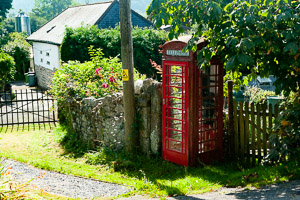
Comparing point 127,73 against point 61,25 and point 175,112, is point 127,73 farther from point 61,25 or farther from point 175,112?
point 61,25

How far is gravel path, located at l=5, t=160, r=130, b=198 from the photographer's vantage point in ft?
23.6

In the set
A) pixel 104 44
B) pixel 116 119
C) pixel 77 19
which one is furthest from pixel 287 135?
pixel 77 19

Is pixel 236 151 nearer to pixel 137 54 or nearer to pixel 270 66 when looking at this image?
pixel 270 66

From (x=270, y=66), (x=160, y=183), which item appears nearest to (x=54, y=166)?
(x=160, y=183)

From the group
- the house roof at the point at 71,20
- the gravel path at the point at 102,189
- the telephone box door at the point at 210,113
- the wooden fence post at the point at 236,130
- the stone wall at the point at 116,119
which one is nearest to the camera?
the gravel path at the point at 102,189

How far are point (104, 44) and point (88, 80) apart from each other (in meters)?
9.13

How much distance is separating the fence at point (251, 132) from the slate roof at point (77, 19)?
1541cm

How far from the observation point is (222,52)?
7.46 m

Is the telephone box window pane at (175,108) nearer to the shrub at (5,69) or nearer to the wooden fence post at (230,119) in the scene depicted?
the wooden fence post at (230,119)

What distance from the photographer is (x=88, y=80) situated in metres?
11.9

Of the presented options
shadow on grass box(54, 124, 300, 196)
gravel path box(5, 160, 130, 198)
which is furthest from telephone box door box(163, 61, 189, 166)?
gravel path box(5, 160, 130, 198)

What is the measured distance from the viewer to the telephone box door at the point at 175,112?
321 inches

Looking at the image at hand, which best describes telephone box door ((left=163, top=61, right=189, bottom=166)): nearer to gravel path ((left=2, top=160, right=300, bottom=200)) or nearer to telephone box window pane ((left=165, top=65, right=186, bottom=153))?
telephone box window pane ((left=165, top=65, right=186, bottom=153))

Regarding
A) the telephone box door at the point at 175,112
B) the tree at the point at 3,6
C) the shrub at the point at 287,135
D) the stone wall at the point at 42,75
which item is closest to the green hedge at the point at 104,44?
the stone wall at the point at 42,75
